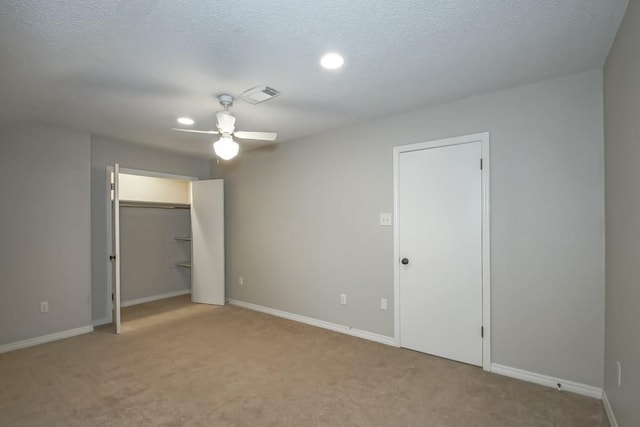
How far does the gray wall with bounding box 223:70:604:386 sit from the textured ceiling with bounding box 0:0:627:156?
26cm

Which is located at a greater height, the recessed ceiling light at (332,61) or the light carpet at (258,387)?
the recessed ceiling light at (332,61)

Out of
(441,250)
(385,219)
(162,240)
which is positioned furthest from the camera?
(162,240)

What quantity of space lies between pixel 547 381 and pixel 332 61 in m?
3.04

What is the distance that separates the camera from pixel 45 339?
3689mm

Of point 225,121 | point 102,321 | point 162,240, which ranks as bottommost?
point 102,321

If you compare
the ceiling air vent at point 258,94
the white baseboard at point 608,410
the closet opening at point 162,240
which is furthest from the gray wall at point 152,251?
the white baseboard at point 608,410

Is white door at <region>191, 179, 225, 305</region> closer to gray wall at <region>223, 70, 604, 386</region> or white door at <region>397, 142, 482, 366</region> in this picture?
gray wall at <region>223, 70, 604, 386</region>

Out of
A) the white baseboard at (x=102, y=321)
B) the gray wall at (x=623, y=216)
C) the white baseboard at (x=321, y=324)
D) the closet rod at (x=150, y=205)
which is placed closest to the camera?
the gray wall at (x=623, y=216)

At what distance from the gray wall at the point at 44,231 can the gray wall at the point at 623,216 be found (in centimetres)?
521

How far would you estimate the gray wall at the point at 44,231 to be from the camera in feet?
11.5

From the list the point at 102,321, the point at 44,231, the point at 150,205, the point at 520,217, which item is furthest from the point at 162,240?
the point at 520,217

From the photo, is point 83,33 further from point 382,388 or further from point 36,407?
point 382,388

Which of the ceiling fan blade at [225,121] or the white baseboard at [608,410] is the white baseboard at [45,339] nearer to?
the ceiling fan blade at [225,121]

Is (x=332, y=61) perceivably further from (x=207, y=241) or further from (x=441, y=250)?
(x=207, y=241)
